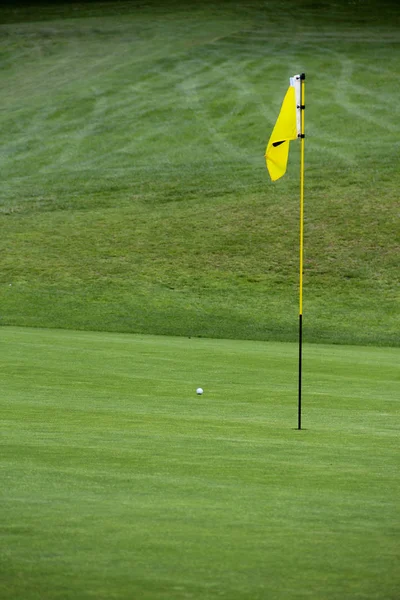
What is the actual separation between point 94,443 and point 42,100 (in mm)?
46859

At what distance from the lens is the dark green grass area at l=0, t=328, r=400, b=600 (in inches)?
245

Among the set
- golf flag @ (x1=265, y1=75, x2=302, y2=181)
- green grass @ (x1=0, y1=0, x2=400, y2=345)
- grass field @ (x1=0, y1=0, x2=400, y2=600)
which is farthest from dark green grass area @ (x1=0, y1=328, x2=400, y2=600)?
green grass @ (x1=0, y1=0, x2=400, y2=345)

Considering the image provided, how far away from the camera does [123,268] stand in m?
36.4

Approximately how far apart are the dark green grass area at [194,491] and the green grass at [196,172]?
14.7 meters

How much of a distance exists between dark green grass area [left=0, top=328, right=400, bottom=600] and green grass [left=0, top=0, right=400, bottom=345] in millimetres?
14661

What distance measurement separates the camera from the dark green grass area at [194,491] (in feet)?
20.4

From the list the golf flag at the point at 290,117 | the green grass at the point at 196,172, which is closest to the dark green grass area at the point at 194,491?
the golf flag at the point at 290,117

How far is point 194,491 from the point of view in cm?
860

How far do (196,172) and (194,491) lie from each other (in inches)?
1476

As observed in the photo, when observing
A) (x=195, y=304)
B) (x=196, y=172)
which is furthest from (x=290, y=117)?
(x=196, y=172)

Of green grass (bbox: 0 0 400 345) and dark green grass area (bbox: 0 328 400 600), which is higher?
dark green grass area (bbox: 0 328 400 600)

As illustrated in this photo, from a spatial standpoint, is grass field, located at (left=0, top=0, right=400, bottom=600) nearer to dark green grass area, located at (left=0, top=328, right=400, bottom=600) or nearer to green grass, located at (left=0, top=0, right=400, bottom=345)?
dark green grass area, located at (left=0, top=328, right=400, bottom=600)

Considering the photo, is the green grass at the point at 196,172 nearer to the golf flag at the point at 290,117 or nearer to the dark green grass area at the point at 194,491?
the dark green grass area at the point at 194,491

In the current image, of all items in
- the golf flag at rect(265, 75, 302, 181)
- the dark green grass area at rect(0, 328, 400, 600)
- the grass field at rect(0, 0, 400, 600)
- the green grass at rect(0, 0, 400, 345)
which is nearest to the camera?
the dark green grass area at rect(0, 328, 400, 600)
